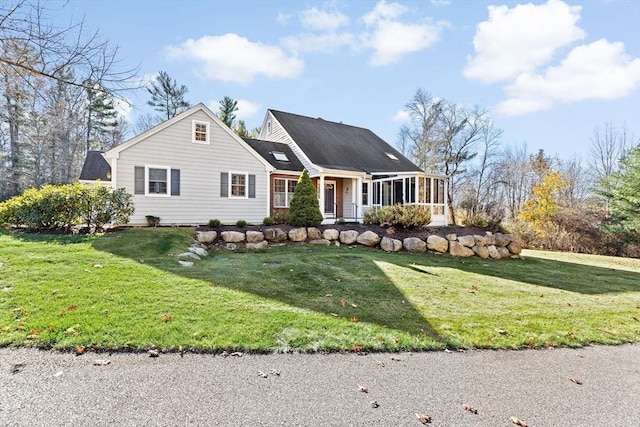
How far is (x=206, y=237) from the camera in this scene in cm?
1095

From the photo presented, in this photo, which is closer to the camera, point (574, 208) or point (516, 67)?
point (516, 67)

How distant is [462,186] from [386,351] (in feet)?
98.7

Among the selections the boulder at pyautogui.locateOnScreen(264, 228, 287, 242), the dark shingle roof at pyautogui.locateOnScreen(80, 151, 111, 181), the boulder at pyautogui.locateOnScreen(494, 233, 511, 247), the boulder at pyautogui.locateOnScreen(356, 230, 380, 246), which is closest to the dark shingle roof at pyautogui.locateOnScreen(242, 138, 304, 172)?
the boulder at pyautogui.locateOnScreen(264, 228, 287, 242)

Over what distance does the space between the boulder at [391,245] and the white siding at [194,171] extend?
19.4ft

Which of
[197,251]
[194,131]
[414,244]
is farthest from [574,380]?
[194,131]

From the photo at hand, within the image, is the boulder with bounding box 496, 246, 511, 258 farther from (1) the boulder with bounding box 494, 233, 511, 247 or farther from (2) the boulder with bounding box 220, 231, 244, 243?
(2) the boulder with bounding box 220, 231, 244, 243

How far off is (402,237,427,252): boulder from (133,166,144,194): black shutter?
34.2 feet

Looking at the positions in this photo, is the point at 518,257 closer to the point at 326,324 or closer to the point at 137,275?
the point at 326,324

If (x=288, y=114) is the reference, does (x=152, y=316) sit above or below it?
below

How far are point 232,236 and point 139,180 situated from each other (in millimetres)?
4654

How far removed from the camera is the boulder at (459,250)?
12.4 metres

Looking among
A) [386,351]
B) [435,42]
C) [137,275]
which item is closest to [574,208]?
[435,42]

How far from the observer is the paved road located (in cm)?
252

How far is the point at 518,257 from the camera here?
13.2 metres
